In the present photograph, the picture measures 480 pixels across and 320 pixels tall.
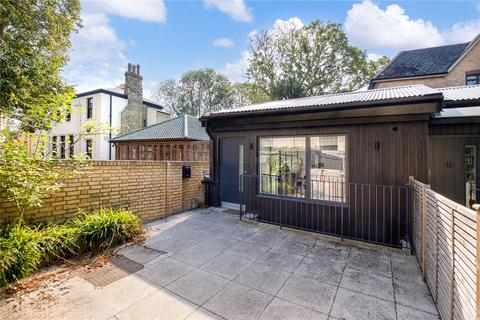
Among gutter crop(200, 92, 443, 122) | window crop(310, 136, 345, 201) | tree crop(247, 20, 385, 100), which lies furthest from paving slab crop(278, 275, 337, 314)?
tree crop(247, 20, 385, 100)

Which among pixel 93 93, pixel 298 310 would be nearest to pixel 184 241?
pixel 298 310

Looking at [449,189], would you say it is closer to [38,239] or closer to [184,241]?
[184,241]

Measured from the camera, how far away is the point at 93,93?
1819 cm

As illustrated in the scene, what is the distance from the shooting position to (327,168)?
16.8 feet

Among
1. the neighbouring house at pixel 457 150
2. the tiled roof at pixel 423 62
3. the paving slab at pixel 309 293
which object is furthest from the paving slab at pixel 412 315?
the tiled roof at pixel 423 62

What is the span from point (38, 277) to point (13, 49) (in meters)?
9.81

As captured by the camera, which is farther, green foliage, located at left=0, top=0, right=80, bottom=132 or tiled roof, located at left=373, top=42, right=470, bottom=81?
tiled roof, located at left=373, top=42, right=470, bottom=81

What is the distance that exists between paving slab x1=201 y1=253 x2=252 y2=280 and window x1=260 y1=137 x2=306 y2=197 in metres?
2.27

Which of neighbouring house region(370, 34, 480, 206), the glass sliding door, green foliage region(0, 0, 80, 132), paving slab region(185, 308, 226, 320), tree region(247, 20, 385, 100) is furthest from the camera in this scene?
tree region(247, 20, 385, 100)

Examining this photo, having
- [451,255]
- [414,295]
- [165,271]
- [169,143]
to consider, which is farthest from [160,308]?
[169,143]

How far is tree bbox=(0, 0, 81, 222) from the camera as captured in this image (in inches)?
129

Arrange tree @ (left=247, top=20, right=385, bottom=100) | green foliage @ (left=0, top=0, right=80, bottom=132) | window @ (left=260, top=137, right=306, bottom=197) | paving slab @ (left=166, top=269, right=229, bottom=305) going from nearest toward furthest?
paving slab @ (left=166, top=269, right=229, bottom=305), window @ (left=260, top=137, right=306, bottom=197), green foliage @ (left=0, top=0, right=80, bottom=132), tree @ (left=247, top=20, right=385, bottom=100)

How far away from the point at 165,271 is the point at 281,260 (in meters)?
1.86

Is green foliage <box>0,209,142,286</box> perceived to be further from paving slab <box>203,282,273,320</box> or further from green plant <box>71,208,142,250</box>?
paving slab <box>203,282,273,320</box>
